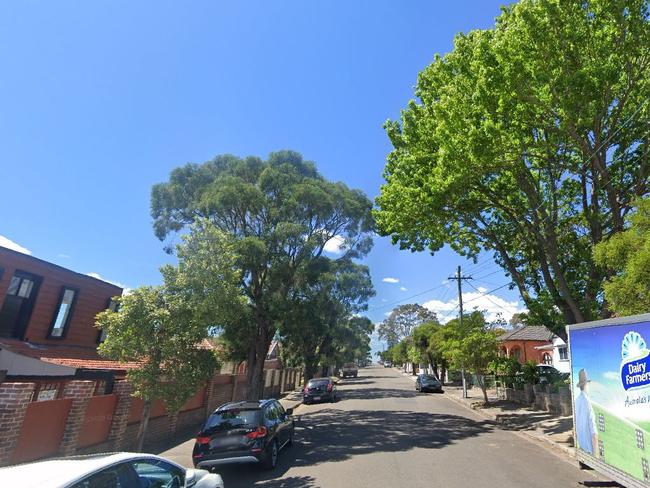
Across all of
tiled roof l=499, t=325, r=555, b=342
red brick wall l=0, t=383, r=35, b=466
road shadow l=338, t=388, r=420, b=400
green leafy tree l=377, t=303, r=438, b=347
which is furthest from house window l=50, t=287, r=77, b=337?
green leafy tree l=377, t=303, r=438, b=347

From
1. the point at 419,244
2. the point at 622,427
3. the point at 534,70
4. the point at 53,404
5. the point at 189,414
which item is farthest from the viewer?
the point at 419,244

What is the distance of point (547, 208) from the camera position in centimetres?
1562

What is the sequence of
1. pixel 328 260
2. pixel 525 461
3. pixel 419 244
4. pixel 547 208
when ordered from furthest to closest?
1. pixel 328 260
2. pixel 419 244
3. pixel 547 208
4. pixel 525 461

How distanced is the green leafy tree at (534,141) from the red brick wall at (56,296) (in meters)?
13.1

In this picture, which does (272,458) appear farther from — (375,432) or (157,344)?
(375,432)

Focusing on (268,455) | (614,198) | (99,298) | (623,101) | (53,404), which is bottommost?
(268,455)

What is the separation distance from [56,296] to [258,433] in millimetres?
12195

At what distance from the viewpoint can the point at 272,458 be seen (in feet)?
32.8

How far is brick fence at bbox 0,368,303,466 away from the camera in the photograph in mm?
8117

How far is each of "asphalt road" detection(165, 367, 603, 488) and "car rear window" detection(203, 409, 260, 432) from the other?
106 cm

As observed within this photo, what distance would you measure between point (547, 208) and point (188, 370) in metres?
13.2

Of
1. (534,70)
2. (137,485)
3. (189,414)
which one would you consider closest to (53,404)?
(137,485)

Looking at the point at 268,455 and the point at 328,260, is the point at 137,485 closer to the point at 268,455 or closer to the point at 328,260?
the point at 268,455

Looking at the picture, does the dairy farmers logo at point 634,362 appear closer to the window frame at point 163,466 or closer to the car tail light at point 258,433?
the window frame at point 163,466
